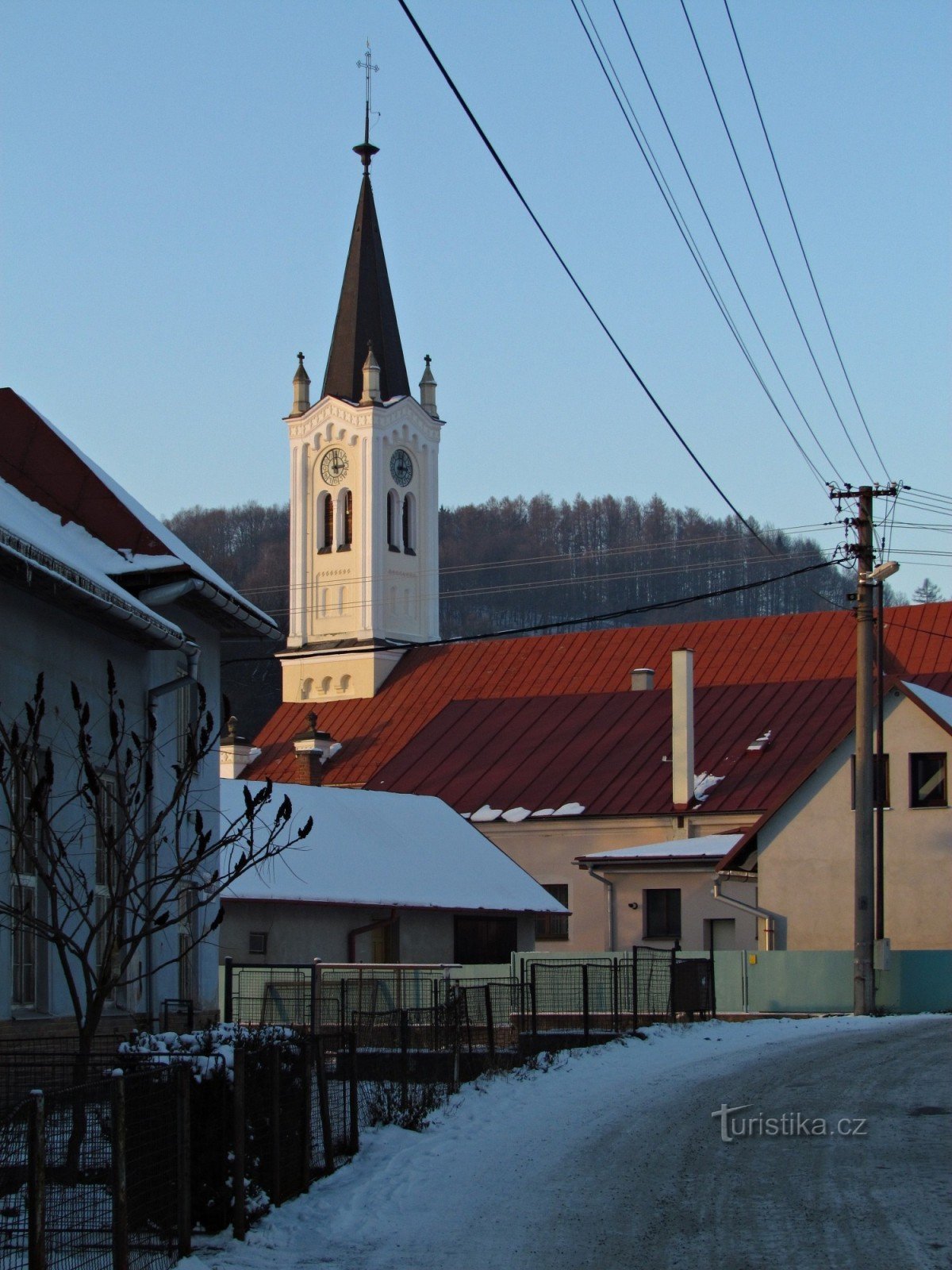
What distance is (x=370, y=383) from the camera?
86.6 metres

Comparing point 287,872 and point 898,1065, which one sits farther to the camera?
point 287,872

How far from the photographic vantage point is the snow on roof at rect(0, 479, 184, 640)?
15.6m

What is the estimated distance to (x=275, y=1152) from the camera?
11367mm

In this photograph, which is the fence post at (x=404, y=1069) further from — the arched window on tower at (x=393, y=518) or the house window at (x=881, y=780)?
the arched window on tower at (x=393, y=518)

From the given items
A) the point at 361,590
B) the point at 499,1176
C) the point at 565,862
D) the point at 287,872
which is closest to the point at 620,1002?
the point at 287,872

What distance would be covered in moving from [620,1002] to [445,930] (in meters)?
10.6

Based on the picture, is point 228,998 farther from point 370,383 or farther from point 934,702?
point 370,383

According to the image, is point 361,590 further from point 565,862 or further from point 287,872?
point 287,872

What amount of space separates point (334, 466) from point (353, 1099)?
7450 centimetres

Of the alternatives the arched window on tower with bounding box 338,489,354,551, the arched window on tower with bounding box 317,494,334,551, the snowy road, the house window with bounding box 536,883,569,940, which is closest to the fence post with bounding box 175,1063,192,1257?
the snowy road

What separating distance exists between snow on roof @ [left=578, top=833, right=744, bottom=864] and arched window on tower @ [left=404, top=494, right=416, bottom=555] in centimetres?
4187

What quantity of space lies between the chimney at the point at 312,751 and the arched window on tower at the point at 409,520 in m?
22.5

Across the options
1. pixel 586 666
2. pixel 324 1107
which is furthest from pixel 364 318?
pixel 324 1107

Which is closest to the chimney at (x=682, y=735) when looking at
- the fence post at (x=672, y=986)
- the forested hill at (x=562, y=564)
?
the fence post at (x=672, y=986)
